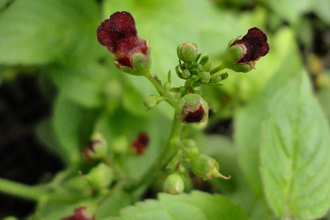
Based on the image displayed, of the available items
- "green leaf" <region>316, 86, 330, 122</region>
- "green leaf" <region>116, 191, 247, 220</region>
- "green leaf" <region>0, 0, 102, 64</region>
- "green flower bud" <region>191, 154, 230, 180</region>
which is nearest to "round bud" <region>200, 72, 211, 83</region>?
"green flower bud" <region>191, 154, 230, 180</region>

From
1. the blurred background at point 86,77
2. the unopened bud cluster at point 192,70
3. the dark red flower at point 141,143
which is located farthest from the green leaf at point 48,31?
the unopened bud cluster at point 192,70

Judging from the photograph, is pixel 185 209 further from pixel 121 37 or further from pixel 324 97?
pixel 324 97

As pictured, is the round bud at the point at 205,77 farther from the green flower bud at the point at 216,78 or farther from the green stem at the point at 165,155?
the green stem at the point at 165,155

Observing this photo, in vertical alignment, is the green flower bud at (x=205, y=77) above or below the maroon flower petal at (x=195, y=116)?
above

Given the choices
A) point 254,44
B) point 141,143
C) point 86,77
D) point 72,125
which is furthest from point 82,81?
point 254,44

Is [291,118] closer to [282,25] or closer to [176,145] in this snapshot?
[176,145]

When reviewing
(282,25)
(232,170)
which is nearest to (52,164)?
(232,170)

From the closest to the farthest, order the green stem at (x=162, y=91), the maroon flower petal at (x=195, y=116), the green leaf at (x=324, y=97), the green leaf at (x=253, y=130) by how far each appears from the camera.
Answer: the maroon flower petal at (x=195, y=116) < the green stem at (x=162, y=91) < the green leaf at (x=253, y=130) < the green leaf at (x=324, y=97)
